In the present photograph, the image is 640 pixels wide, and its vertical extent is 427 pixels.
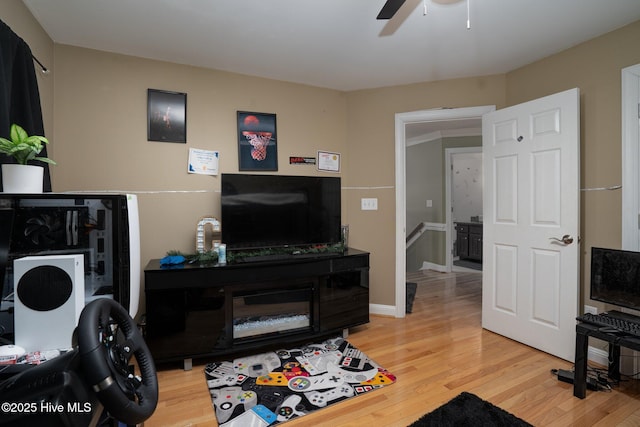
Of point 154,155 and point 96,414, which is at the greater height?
point 154,155

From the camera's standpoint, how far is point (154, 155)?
2.51 m

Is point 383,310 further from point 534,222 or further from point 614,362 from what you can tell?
point 614,362

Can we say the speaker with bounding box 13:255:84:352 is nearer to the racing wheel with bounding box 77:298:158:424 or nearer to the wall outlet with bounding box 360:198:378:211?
the racing wheel with bounding box 77:298:158:424

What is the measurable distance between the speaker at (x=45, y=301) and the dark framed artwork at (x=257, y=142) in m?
1.86

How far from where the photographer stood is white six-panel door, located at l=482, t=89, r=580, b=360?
2238 mm

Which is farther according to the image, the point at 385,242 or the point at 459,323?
the point at 385,242

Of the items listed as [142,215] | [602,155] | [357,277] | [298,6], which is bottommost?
[357,277]

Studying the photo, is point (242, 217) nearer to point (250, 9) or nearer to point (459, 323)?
point (250, 9)

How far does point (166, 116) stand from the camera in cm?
253

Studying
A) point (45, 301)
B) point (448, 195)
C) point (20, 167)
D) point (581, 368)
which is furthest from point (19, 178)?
point (448, 195)

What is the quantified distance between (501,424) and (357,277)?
1.40m

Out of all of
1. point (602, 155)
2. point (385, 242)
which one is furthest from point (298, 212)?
point (602, 155)

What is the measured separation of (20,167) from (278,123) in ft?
6.72

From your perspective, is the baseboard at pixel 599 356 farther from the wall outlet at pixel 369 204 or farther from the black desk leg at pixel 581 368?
the wall outlet at pixel 369 204
